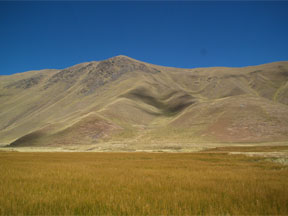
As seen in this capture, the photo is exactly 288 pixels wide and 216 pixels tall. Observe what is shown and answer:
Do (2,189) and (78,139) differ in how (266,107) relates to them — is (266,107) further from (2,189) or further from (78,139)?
(2,189)

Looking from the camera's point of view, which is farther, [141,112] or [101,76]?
[101,76]

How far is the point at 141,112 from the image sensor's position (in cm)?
12988

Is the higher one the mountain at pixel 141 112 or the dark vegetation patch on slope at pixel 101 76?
the dark vegetation patch on slope at pixel 101 76

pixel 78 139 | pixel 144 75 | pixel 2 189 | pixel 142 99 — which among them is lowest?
pixel 78 139

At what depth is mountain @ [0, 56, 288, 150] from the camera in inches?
3349

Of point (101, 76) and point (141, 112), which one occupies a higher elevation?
point (101, 76)

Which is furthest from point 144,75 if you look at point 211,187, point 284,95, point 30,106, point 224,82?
point 211,187

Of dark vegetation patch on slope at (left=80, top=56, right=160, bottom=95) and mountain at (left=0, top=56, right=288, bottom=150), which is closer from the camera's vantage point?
mountain at (left=0, top=56, right=288, bottom=150)

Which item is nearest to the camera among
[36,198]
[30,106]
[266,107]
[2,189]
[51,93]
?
[36,198]

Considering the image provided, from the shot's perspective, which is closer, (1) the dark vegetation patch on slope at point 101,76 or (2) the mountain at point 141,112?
(2) the mountain at point 141,112

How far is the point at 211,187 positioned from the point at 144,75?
598ft

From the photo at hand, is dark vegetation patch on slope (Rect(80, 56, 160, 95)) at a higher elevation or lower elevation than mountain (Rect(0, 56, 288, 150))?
higher

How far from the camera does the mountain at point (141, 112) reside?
85062mm

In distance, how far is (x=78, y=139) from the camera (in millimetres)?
88062
